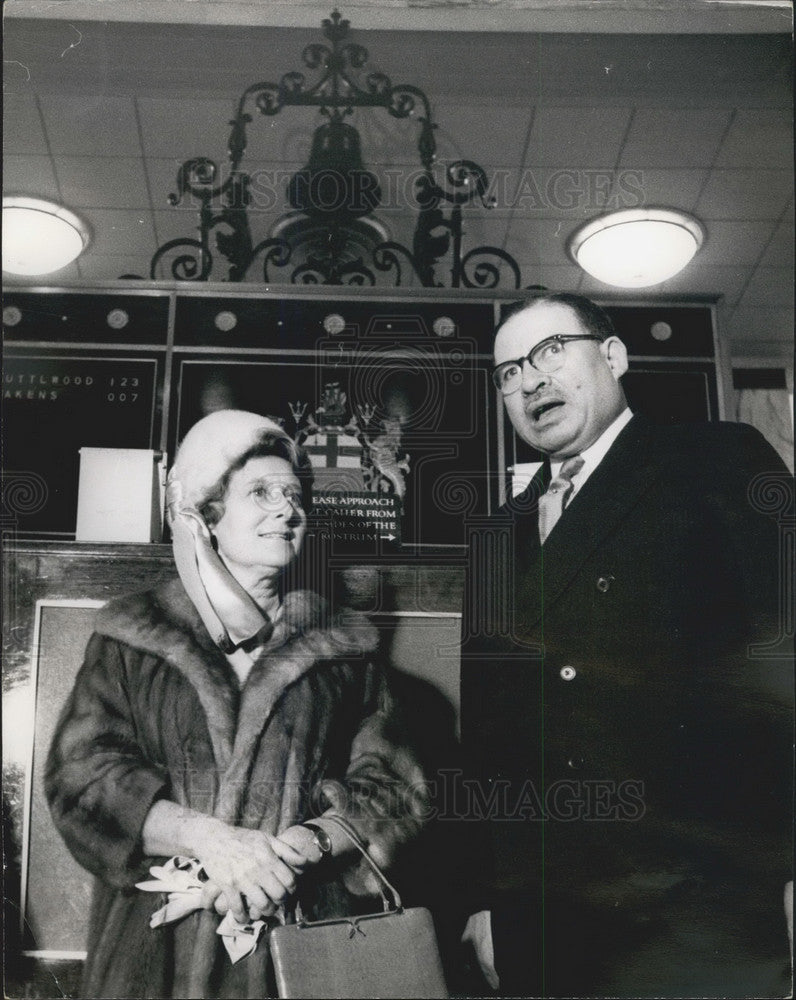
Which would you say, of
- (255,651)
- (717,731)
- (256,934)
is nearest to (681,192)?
(717,731)

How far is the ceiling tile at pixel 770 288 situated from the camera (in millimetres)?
2424

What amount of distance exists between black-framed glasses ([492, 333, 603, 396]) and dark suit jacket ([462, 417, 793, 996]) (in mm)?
270

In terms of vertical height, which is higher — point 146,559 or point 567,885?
point 146,559

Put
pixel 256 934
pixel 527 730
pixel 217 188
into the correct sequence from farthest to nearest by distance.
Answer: pixel 217 188 → pixel 527 730 → pixel 256 934

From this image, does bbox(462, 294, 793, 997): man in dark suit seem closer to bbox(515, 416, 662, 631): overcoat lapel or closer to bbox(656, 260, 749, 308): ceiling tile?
bbox(515, 416, 662, 631): overcoat lapel

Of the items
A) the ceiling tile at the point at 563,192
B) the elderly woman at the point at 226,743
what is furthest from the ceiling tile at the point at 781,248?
the elderly woman at the point at 226,743

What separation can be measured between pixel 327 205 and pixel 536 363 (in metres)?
0.68

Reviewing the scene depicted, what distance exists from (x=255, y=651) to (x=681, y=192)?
158 cm

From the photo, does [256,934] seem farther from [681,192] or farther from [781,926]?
[681,192]

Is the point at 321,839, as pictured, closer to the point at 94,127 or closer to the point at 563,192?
the point at 563,192

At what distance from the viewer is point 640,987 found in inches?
81.6

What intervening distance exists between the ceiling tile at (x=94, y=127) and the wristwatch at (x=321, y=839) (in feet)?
5.66

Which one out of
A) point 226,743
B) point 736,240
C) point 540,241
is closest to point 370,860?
point 226,743

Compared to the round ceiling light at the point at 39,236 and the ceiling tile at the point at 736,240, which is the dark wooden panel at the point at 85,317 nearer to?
the round ceiling light at the point at 39,236
